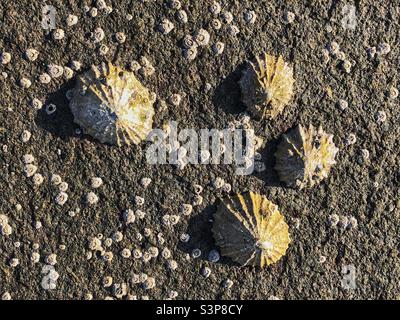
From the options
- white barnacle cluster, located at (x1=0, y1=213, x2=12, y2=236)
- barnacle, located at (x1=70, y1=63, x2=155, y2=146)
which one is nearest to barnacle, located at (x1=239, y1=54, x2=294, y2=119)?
barnacle, located at (x1=70, y1=63, x2=155, y2=146)

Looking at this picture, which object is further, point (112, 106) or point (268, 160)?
point (268, 160)

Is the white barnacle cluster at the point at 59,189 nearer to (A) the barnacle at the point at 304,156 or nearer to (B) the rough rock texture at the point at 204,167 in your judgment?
(B) the rough rock texture at the point at 204,167

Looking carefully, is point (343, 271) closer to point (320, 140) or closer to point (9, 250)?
point (320, 140)

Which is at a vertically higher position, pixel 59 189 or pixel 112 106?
pixel 112 106

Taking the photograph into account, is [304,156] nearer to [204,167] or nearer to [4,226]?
[204,167]

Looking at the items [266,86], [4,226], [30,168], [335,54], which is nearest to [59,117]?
[30,168]

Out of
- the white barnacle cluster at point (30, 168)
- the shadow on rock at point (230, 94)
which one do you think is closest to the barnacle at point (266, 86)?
the shadow on rock at point (230, 94)
